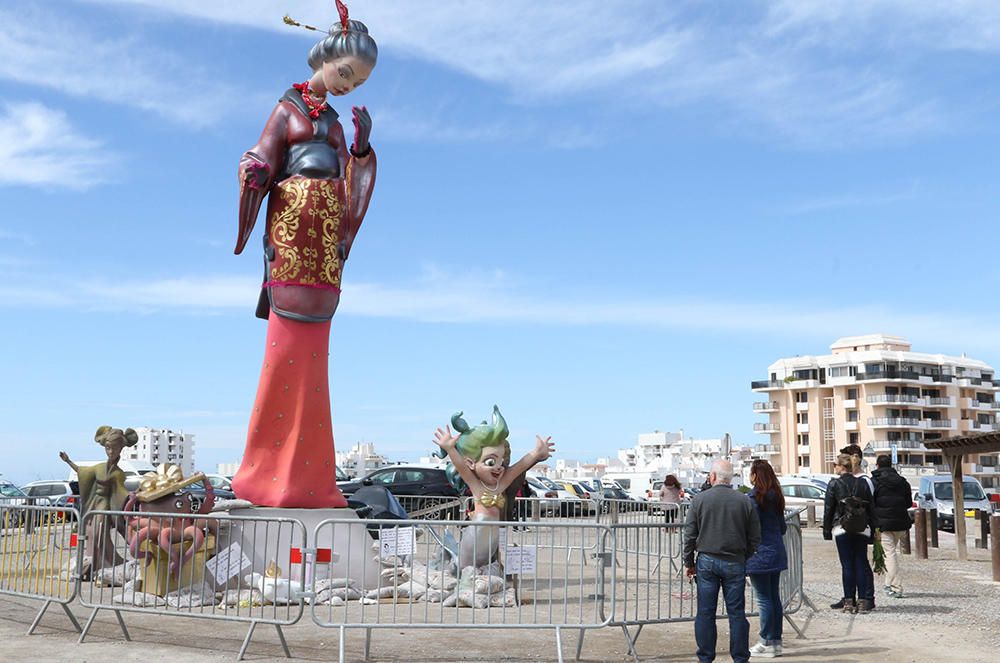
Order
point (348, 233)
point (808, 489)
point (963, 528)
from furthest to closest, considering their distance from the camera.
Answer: point (808, 489)
point (963, 528)
point (348, 233)

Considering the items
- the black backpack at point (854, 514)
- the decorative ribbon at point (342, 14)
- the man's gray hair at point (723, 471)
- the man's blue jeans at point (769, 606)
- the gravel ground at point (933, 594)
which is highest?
the decorative ribbon at point (342, 14)

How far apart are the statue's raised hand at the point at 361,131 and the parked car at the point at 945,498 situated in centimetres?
1912

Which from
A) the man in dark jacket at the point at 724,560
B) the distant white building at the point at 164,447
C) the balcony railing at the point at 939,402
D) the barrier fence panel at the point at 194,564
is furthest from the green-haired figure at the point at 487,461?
the balcony railing at the point at 939,402

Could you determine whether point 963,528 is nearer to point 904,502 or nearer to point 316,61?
point 904,502

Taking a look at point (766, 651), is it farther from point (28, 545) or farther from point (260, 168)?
point (28, 545)

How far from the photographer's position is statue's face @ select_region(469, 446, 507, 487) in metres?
12.9

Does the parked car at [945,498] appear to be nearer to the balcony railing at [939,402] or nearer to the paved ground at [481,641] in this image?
the paved ground at [481,641]

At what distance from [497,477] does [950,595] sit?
239 inches

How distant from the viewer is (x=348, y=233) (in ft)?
42.4

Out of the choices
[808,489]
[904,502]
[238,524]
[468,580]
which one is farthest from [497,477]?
[808,489]

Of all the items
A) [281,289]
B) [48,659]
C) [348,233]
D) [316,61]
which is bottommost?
[48,659]

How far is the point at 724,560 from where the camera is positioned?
7945 mm

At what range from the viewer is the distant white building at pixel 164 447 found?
81188 mm

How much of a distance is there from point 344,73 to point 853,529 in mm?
7827
